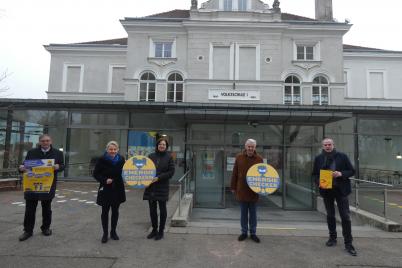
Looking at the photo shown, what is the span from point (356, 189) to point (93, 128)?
12.4 m

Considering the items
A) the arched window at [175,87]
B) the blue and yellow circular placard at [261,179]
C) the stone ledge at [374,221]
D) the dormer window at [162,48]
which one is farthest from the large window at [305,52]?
the blue and yellow circular placard at [261,179]

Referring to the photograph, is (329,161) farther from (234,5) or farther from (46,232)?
(234,5)

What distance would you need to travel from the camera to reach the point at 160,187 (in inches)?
232

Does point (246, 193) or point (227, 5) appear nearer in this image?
point (246, 193)

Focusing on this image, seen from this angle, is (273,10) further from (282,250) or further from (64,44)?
(282,250)

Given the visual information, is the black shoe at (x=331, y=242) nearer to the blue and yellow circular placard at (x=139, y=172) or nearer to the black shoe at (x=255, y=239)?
the black shoe at (x=255, y=239)

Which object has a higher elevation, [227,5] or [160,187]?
[227,5]

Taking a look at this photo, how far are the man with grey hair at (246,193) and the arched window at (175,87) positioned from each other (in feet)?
60.4

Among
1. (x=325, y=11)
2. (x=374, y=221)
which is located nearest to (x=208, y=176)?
(x=374, y=221)

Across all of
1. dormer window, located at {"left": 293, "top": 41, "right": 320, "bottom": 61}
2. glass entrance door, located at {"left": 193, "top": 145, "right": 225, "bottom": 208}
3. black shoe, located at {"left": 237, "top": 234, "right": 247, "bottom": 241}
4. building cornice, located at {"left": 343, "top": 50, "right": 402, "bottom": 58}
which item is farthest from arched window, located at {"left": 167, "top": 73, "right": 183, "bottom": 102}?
black shoe, located at {"left": 237, "top": 234, "right": 247, "bottom": 241}

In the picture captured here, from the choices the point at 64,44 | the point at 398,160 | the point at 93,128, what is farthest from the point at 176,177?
the point at 64,44

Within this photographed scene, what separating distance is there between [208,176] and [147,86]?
14874 mm

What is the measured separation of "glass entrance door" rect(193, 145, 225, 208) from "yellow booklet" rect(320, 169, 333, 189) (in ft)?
16.7

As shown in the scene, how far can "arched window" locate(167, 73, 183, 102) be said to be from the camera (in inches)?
953
